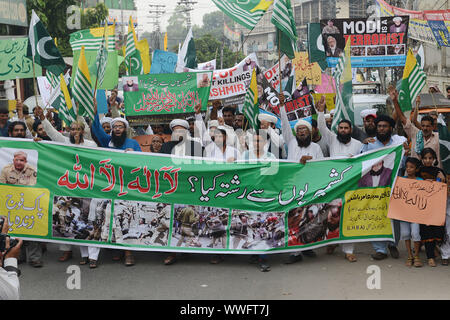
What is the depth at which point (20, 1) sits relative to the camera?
26500 mm

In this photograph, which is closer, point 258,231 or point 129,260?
point 258,231

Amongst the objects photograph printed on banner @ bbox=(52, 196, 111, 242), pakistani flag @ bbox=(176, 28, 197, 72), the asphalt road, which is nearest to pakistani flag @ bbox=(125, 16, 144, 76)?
pakistani flag @ bbox=(176, 28, 197, 72)

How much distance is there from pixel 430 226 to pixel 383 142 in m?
1.15

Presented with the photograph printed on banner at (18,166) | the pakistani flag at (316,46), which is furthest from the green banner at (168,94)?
the pakistani flag at (316,46)

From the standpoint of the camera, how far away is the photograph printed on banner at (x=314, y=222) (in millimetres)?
7121

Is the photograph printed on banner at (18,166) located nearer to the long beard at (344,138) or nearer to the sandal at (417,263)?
the long beard at (344,138)

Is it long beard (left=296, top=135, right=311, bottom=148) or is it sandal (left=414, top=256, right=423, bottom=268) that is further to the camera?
long beard (left=296, top=135, right=311, bottom=148)

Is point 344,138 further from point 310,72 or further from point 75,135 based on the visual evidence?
point 310,72

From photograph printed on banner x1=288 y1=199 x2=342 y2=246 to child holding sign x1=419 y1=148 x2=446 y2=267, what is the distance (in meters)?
0.97

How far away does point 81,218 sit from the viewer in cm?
727

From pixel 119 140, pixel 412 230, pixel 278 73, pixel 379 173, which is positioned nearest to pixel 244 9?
pixel 278 73

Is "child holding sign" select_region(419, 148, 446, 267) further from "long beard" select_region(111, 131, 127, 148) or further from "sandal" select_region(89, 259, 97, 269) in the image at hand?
"sandal" select_region(89, 259, 97, 269)

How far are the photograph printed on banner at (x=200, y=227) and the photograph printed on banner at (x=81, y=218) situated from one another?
0.83 m

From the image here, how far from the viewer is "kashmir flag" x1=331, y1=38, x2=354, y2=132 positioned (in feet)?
27.0
